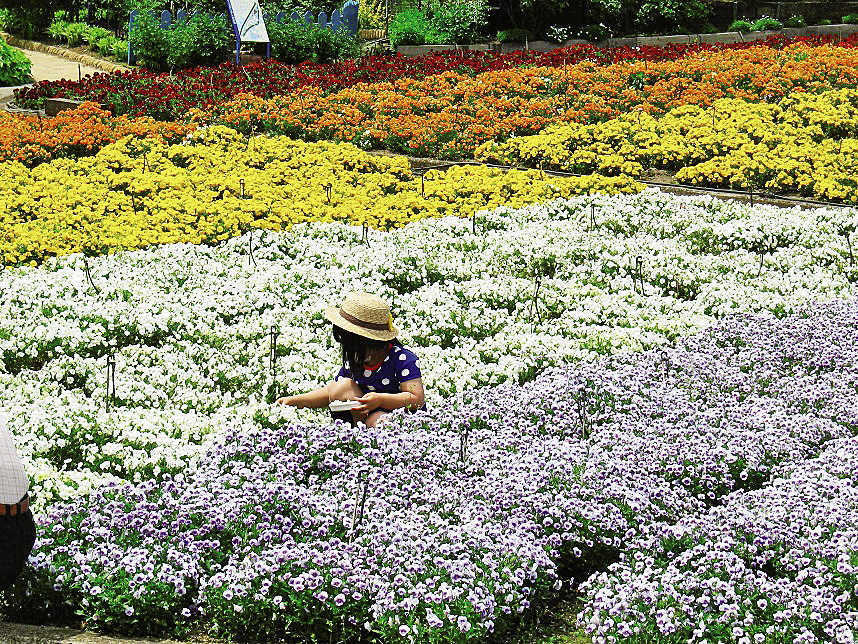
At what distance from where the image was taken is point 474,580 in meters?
4.48

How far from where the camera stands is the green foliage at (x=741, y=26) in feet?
80.1

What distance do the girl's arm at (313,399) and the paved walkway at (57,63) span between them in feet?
55.5

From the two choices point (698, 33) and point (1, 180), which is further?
point (698, 33)

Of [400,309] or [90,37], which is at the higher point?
[90,37]

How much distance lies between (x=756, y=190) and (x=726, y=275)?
10.5ft

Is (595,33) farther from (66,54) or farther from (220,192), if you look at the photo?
(220,192)

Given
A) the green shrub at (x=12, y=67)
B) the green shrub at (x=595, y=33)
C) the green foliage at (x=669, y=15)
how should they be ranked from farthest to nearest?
the green foliage at (x=669, y=15) < the green shrub at (x=595, y=33) < the green shrub at (x=12, y=67)

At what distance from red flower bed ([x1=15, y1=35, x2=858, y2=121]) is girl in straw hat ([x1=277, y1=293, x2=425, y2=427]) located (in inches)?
397

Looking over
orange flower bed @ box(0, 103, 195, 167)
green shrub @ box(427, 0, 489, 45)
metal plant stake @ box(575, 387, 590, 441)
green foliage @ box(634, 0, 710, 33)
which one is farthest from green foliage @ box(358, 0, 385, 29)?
metal plant stake @ box(575, 387, 590, 441)

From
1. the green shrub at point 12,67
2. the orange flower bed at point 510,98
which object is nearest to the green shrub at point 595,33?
the orange flower bed at point 510,98

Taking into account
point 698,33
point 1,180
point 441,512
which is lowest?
point 441,512

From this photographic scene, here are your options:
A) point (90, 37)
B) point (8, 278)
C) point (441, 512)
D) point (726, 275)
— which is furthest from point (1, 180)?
point (90, 37)

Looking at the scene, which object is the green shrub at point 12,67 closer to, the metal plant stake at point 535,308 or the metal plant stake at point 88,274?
the metal plant stake at point 88,274

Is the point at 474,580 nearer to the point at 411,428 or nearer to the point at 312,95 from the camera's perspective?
the point at 411,428
